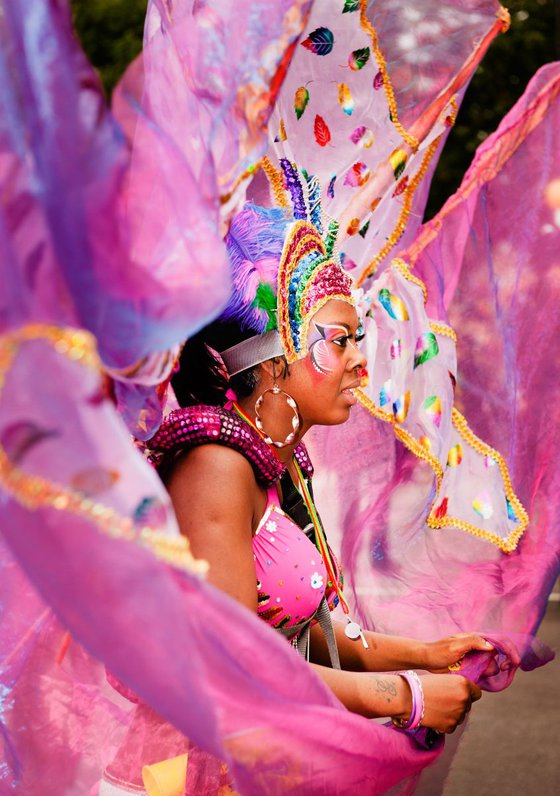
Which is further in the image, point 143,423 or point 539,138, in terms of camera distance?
Answer: point 539,138

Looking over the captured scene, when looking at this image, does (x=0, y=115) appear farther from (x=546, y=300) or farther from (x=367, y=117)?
(x=546, y=300)

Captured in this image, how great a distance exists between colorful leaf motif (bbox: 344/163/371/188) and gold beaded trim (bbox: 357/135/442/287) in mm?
213

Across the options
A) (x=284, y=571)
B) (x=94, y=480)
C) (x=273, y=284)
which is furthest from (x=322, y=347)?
(x=94, y=480)

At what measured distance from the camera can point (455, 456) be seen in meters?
2.91

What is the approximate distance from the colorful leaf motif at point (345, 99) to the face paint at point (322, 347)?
79cm

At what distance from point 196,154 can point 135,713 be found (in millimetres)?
1013

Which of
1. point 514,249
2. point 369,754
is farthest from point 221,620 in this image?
point 514,249

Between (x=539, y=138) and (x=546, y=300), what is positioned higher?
(x=539, y=138)

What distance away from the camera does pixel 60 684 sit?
180 cm

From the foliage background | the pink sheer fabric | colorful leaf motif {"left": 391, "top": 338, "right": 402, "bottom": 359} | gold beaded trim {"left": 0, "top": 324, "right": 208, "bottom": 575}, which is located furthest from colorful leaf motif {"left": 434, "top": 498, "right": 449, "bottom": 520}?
the foliage background

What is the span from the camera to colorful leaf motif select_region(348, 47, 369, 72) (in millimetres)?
2672

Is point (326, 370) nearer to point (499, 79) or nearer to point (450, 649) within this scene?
Answer: point (450, 649)

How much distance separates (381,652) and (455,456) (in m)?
0.70

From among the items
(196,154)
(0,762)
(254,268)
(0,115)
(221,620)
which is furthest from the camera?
(254,268)
